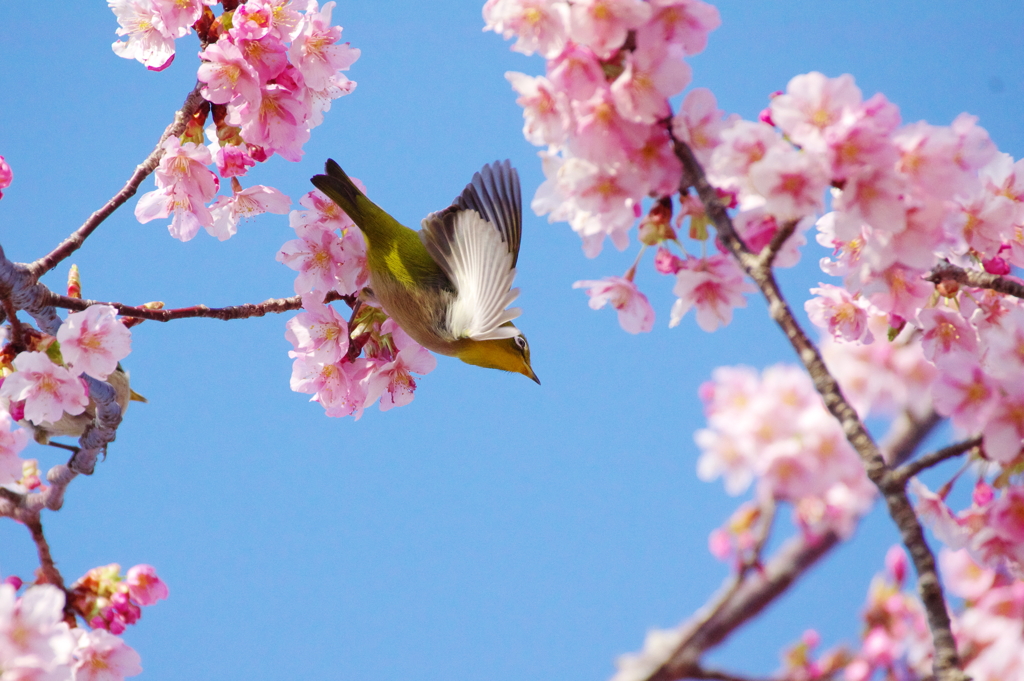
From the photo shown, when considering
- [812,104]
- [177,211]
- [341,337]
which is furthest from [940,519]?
[177,211]

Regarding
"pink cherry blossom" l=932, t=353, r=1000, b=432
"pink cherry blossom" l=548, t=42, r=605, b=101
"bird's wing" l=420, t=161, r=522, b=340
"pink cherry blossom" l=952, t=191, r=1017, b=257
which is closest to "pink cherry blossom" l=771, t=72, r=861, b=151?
"pink cherry blossom" l=548, t=42, r=605, b=101

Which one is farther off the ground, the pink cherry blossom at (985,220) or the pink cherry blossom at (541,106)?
the pink cherry blossom at (541,106)

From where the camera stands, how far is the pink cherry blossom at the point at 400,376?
202 cm

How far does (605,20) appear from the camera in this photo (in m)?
1.21

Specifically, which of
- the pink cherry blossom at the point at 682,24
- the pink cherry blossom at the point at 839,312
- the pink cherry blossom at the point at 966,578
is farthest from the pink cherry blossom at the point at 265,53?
the pink cherry blossom at the point at 966,578

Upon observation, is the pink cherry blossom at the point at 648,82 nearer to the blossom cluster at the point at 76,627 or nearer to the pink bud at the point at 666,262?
the pink bud at the point at 666,262

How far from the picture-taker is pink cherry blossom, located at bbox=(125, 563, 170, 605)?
2104mm

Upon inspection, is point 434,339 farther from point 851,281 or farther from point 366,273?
point 851,281

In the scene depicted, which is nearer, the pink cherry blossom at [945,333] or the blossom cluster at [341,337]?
the pink cherry blossom at [945,333]

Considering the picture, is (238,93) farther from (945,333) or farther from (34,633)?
(945,333)

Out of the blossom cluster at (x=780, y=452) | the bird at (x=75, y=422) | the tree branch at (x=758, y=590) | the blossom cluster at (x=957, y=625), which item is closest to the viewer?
the bird at (x=75, y=422)

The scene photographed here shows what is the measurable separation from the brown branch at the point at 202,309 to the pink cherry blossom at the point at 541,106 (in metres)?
0.91

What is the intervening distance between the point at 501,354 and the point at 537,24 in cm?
96

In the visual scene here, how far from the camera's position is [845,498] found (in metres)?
4.71
